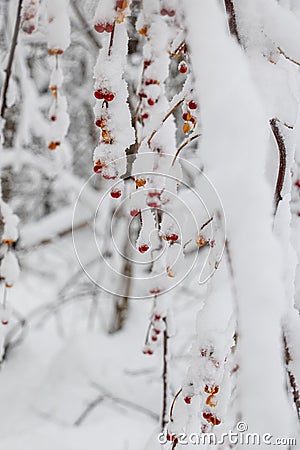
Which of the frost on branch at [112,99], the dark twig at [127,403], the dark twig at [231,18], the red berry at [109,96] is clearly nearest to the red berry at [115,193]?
the frost on branch at [112,99]

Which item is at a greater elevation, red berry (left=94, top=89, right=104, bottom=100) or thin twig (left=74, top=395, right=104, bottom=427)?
thin twig (left=74, top=395, right=104, bottom=427)

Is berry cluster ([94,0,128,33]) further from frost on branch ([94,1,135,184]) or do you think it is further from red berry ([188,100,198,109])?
red berry ([188,100,198,109])

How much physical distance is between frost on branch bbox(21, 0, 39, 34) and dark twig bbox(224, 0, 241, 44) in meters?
0.27

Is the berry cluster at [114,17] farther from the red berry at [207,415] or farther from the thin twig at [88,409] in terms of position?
the thin twig at [88,409]

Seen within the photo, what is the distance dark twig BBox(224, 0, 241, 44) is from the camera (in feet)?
2.24

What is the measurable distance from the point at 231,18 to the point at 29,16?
29cm

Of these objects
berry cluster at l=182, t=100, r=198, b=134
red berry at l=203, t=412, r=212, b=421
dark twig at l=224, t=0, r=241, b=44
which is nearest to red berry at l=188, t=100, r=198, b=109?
berry cluster at l=182, t=100, r=198, b=134

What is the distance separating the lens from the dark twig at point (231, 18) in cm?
68

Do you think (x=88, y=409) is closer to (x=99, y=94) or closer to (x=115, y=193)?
(x=115, y=193)

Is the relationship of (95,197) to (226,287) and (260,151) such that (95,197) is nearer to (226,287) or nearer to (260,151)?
(226,287)

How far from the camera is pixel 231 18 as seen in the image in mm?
693

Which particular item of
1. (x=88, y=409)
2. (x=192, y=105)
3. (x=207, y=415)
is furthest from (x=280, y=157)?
(x=88, y=409)

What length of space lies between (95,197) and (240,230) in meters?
3.22

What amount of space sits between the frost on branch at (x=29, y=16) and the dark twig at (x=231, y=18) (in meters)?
0.27
